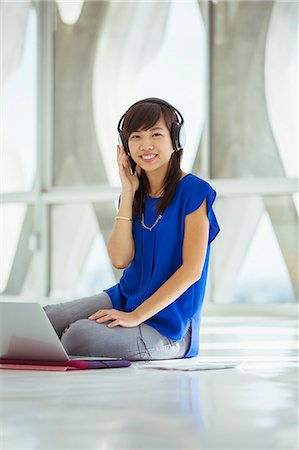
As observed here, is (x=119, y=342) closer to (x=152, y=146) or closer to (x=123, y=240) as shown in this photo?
(x=123, y=240)

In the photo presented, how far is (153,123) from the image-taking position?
2977 mm

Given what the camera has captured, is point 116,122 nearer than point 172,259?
No

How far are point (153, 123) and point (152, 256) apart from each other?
42 cm

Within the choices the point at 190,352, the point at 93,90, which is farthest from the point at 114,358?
the point at 93,90

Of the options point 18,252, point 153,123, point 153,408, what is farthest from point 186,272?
point 18,252

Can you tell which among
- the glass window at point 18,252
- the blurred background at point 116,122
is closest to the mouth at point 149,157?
the blurred background at point 116,122

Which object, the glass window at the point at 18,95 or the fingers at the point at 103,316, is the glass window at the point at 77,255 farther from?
the fingers at the point at 103,316

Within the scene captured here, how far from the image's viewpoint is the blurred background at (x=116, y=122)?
619 cm

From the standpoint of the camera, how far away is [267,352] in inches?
135

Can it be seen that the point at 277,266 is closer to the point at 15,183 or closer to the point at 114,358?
the point at 15,183

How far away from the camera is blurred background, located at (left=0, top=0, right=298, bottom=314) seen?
6.19 m

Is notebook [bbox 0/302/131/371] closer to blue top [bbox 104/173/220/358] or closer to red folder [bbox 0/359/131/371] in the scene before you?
red folder [bbox 0/359/131/371]

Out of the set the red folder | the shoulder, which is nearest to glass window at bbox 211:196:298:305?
the shoulder

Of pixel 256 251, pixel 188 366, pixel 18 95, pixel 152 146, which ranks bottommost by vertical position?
pixel 256 251
